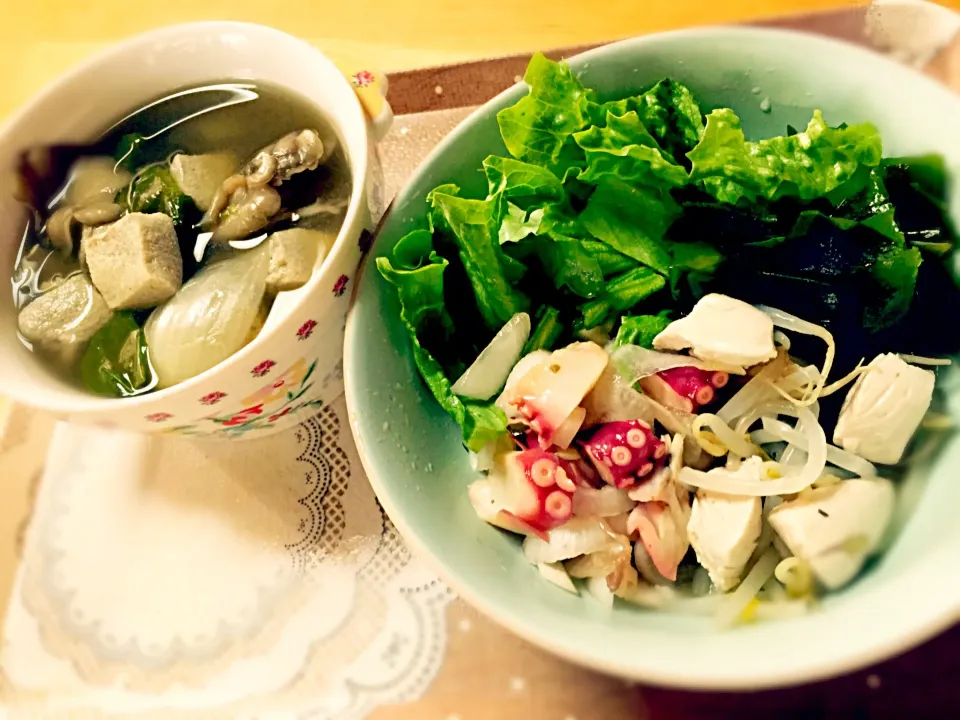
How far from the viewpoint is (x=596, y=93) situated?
0.94 metres

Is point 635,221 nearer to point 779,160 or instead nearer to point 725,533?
point 779,160

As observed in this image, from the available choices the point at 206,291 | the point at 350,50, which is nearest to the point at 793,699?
the point at 206,291

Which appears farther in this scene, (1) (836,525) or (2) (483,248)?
(2) (483,248)

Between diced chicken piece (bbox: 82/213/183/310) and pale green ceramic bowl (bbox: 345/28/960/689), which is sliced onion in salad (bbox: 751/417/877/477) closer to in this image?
pale green ceramic bowl (bbox: 345/28/960/689)

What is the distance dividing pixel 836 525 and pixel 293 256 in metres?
0.67

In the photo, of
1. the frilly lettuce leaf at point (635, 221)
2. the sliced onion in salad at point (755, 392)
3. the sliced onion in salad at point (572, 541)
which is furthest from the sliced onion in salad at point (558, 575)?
the frilly lettuce leaf at point (635, 221)

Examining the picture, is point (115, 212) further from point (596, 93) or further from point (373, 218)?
point (596, 93)

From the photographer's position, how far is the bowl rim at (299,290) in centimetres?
79

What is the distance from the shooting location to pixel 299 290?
2.78 feet

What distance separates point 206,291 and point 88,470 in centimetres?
33

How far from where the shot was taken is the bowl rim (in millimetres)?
792

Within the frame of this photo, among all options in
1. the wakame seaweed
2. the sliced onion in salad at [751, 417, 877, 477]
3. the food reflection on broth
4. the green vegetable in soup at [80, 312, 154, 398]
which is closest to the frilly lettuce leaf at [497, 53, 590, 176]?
the wakame seaweed

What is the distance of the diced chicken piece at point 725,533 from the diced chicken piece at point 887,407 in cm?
13

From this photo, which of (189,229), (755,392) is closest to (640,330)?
(755,392)
